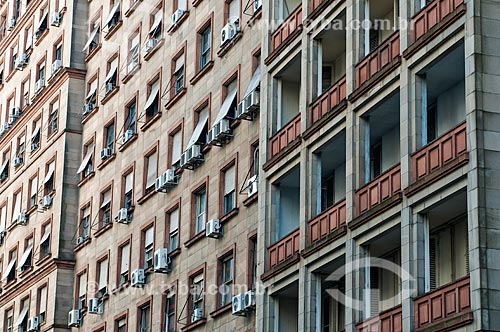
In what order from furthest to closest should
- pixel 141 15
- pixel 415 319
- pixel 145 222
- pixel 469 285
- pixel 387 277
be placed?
pixel 141 15, pixel 145 222, pixel 387 277, pixel 415 319, pixel 469 285

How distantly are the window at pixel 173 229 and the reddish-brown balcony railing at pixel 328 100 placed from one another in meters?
11.7

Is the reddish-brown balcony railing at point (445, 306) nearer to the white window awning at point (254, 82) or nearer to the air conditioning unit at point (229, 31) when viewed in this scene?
the white window awning at point (254, 82)

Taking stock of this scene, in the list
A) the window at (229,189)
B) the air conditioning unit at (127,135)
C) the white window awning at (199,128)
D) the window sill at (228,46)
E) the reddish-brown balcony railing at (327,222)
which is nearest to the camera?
the reddish-brown balcony railing at (327,222)

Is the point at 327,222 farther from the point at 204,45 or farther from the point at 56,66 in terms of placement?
the point at 56,66

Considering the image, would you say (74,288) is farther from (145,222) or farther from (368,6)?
(368,6)

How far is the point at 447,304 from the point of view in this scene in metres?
30.9

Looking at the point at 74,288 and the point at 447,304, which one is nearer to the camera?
the point at 447,304

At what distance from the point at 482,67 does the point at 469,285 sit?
492 cm

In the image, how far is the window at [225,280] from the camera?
45.2 metres

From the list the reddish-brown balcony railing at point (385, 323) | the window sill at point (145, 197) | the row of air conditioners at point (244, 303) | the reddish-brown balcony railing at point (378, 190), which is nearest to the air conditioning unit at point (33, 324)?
the window sill at point (145, 197)

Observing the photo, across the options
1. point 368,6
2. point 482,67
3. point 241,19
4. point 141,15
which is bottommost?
point 482,67

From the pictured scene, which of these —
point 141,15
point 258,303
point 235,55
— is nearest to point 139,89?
point 141,15

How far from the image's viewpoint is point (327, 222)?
125 ft

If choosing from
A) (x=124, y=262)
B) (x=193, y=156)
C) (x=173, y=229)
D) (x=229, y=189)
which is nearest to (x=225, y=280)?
(x=229, y=189)
